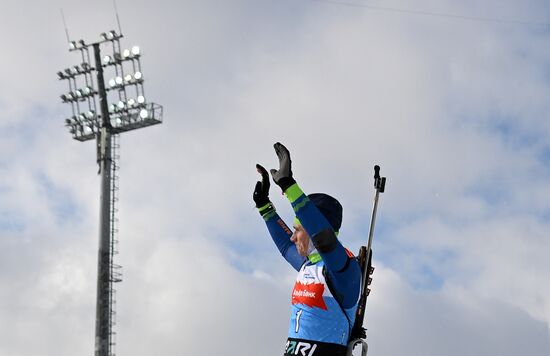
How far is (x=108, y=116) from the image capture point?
122 ft

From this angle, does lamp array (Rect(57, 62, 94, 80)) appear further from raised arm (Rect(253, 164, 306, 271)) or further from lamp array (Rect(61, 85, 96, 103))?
raised arm (Rect(253, 164, 306, 271))

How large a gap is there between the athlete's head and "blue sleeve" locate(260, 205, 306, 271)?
56 cm

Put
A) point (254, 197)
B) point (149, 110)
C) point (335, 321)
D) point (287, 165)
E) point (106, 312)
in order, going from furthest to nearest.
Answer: point (149, 110)
point (106, 312)
point (254, 197)
point (335, 321)
point (287, 165)

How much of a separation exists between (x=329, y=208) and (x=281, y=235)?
877mm

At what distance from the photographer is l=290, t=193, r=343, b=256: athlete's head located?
6.14m

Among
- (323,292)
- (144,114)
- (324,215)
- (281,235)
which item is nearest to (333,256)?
(323,292)

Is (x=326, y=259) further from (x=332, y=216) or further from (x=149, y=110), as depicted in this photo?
(x=149, y=110)

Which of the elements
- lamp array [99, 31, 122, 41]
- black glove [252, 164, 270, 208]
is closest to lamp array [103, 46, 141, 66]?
lamp array [99, 31, 122, 41]

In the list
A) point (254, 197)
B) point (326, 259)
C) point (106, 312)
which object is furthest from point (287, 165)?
point (106, 312)

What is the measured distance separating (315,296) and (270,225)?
4.17 feet

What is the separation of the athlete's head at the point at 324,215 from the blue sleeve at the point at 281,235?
0.56 metres

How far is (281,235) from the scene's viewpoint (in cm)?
A: 694

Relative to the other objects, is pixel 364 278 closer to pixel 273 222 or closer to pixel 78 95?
pixel 273 222

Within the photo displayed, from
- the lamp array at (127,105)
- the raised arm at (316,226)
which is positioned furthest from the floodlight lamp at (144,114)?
the raised arm at (316,226)
